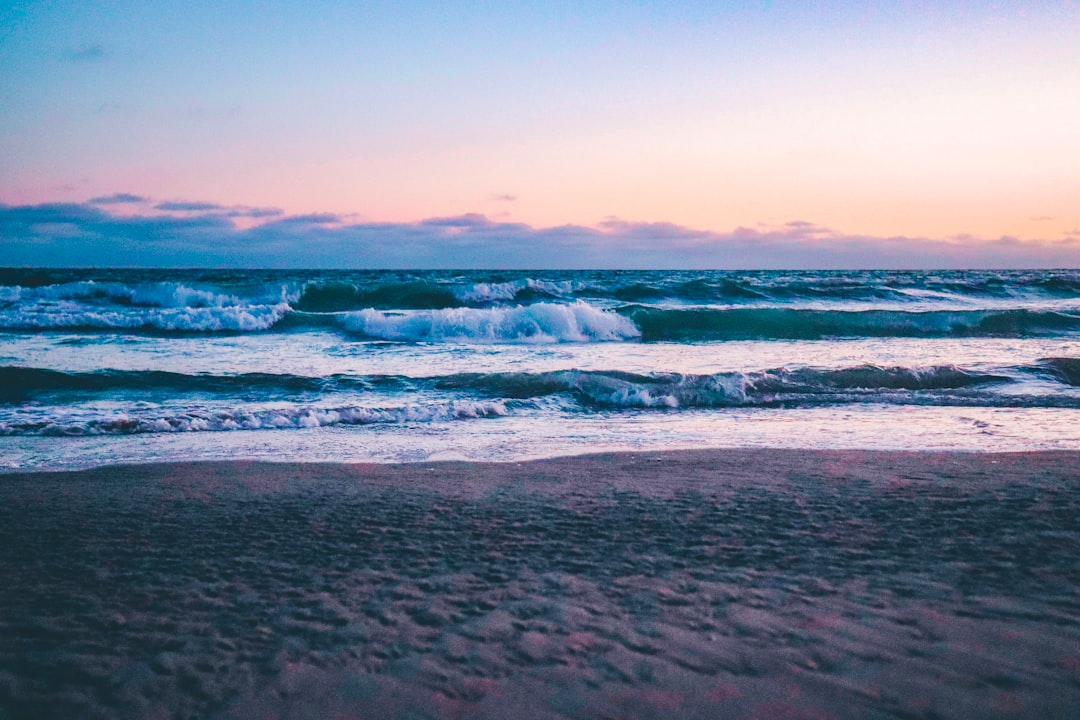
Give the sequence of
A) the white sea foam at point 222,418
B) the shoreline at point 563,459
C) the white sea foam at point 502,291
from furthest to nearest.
→ the white sea foam at point 502,291, the white sea foam at point 222,418, the shoreline at point 563,459

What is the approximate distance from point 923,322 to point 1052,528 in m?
20.1

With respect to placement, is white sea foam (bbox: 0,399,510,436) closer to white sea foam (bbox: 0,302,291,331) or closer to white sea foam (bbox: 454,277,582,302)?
white sea foam (bbox: 0,302,291,331)

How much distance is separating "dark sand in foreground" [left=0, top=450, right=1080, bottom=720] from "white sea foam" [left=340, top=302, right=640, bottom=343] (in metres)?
14.0

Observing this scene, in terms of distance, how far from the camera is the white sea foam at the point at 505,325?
62.4 ft

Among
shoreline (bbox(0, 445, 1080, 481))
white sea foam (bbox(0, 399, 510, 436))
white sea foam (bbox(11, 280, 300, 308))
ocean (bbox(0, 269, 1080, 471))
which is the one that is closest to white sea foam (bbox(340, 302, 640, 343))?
ocean (bbox(0, 269, 1080, 471))

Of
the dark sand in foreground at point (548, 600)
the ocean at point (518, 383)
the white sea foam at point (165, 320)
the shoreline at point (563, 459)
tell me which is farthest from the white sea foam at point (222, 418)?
the white sea foam at point (165, 320)

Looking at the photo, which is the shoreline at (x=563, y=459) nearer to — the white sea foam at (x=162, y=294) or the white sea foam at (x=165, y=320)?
the white sea foam at (x=165, y=320)

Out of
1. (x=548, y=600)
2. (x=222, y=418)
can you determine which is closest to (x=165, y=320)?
(x=222, y=418)

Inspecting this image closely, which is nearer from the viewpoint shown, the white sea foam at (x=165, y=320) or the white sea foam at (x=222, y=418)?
the white sea foam at (x=222, y=418)

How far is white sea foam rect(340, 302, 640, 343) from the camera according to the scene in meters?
19.0

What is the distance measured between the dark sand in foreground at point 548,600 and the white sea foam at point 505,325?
14.0 meters

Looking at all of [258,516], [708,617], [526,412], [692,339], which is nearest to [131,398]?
[526,412]

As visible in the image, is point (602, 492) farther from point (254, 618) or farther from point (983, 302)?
point (983, 302)

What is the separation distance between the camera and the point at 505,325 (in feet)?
63.7
